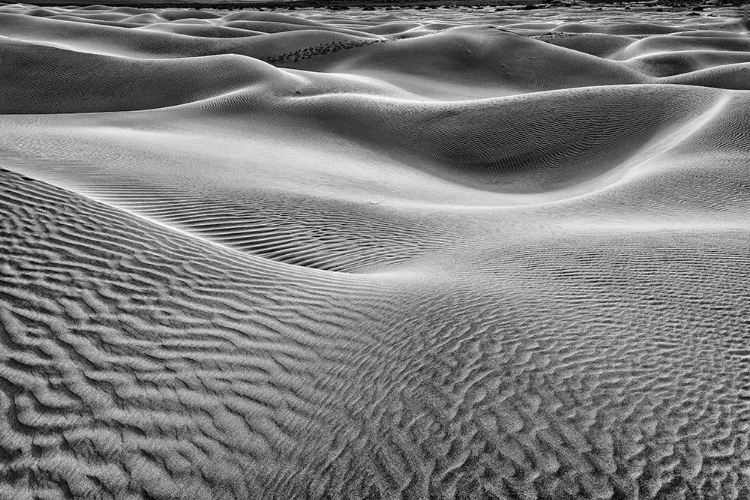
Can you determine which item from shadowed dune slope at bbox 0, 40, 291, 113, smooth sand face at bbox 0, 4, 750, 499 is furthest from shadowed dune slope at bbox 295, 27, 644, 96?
smooth sand face at bbox 0, 4, 750, 499

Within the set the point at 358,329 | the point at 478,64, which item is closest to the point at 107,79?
the point at 478,64

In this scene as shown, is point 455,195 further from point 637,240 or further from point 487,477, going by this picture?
point 487,477

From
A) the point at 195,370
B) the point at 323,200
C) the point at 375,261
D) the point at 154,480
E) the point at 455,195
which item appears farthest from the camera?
the point at 455,195

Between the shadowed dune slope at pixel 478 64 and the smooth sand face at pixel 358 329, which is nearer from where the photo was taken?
the smooth sand face at pixel 358 329

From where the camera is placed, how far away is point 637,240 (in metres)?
5.72

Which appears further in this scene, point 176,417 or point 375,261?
point 375,261

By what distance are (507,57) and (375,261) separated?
2033 centimetres

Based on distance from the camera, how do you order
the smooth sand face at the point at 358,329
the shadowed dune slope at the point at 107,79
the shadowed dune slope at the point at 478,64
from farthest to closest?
1. the shadowed dune slope at the point at 478,64
2. the shadowed dune slope at the point at 107,79
3. the smooth sand face at the point at 358,329

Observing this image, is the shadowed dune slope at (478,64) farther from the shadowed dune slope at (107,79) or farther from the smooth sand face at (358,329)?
the smooth sand face at (358,329)

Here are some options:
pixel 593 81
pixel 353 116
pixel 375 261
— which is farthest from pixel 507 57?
pixel 375 261

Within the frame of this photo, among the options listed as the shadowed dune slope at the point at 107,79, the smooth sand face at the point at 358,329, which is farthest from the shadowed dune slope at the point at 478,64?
the smooth sand face at the point at 358,329

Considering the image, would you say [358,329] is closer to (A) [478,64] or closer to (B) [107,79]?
(B) [107,79]

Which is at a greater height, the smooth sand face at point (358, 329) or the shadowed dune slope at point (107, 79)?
the shadowed dune slope at point (107, 79)

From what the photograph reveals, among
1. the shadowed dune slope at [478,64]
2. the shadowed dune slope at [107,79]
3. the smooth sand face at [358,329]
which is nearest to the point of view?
the smooth sand face at [358,329]
